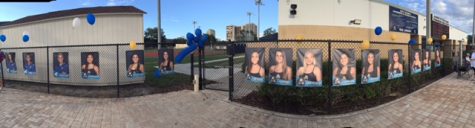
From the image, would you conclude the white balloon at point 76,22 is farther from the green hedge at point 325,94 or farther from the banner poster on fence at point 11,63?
the green hedge at point 325,94

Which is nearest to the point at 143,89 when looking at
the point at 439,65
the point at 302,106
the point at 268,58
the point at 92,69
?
the point at 92,69

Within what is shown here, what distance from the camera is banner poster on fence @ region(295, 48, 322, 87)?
7.20 m

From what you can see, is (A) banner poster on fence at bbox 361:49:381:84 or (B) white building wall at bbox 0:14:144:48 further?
(B) white building wall at bbox 0:14:144:48

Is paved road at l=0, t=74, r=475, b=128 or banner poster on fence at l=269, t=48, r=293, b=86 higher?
banner poster on fence at l=269, t=48, r=293, b=86

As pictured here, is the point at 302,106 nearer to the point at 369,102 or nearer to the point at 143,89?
the point at 369,102

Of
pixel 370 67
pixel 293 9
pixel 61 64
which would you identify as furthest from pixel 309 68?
pixel 61 64

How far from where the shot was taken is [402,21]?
20625 mm

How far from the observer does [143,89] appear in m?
11.2

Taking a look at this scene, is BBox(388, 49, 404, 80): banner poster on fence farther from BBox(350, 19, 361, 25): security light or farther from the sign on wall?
the sign on wall

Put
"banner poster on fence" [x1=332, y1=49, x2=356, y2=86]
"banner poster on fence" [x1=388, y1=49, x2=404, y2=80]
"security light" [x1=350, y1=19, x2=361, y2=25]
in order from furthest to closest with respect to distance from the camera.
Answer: "security light" [x1=350, y1=19, x2=361, y2=25]
"banner poster on fence" [x1=388, y1=49, x2=404, y2=80]
"banner poster on fence" [x1=332, y1=49, x2=356, y2=86]

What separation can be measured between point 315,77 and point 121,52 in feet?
25.1

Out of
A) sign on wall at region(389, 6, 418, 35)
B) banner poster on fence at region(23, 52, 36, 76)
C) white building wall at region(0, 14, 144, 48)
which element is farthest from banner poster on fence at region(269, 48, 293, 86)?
sign on wall at region(389, 6, 418, 35)

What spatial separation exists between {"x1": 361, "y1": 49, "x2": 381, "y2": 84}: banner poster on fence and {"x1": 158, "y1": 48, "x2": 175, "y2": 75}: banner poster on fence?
6.97 meters

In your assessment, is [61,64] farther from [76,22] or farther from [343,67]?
[343,67]
